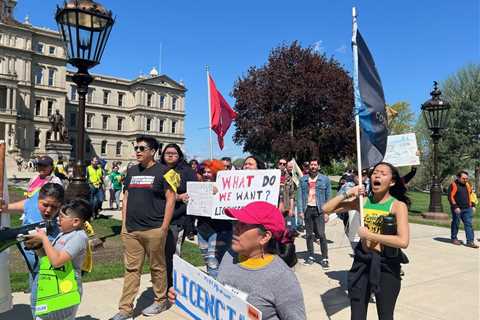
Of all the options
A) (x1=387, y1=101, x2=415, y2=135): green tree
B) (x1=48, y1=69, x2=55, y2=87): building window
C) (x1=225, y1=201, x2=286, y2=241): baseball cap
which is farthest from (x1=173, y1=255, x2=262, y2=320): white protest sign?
(x1=48, y1=69, x2=55, y2=87): building window

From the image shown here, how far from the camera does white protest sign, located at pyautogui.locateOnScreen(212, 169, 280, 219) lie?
5078 mm

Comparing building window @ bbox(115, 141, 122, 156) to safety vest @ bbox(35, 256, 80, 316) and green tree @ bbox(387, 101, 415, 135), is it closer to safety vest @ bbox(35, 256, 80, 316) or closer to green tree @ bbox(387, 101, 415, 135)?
green tree @ bbox(387, 101, 415, 135)

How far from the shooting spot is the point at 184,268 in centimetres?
246

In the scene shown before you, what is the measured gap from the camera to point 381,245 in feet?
12.3

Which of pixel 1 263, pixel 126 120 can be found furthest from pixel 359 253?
pixel 126 120

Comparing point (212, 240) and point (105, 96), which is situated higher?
point (105, 96)

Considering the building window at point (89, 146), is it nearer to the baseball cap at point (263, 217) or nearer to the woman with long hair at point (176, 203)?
the woman with long hair at point (176, 203)

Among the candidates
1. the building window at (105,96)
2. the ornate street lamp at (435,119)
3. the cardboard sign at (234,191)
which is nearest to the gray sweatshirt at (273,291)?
the cardboard sign at (234,191)

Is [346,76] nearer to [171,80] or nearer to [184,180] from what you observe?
[184,180]

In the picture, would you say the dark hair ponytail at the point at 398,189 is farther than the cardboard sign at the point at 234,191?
No

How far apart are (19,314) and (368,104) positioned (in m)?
4.64

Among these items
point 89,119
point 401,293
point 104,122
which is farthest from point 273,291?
point 104,122

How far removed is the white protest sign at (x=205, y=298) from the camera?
198 cm

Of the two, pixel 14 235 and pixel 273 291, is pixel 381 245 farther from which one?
pixel 14 235
